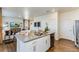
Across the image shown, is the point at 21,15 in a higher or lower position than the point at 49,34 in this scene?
higher

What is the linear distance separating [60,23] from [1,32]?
37.8 inches

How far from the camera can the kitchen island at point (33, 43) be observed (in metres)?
1.34

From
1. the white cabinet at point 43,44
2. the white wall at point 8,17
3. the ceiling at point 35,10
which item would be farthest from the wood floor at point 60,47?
the ceiling at point 35,10

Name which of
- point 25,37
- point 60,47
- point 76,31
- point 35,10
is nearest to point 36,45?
point 25,37

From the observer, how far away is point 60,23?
146 centimetres

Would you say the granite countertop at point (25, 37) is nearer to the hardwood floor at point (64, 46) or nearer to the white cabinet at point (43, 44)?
the white cabinet at point (43, 44)

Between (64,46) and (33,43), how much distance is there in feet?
1.67

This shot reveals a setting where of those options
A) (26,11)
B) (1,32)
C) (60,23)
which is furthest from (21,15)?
(60,23)

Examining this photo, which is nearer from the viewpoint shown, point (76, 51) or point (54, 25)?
point (76, 51)

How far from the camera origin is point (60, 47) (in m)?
1.39
